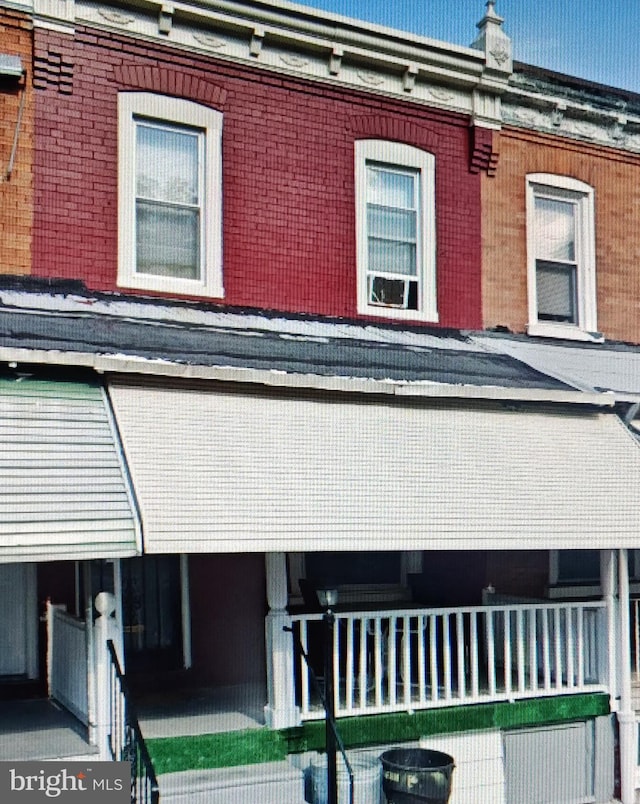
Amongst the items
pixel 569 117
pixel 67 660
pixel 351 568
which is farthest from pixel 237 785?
pixel 569 117

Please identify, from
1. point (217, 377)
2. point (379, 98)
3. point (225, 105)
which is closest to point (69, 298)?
point (217, 377)

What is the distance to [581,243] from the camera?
1235 cm

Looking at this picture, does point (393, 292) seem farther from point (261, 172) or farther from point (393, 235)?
point (261, 172)

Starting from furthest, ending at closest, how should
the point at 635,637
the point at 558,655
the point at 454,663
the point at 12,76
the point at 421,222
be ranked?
the point at 421,222 → the point at 635,637 → the point at 454,663 → the point at 12,76 → the point at 558,655

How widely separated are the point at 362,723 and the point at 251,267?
15.8ft

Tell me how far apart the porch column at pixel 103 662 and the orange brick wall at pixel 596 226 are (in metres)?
6.36

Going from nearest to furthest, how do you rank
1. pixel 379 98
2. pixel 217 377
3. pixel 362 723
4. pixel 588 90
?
pixel 217 377
pixel 362 723
pixel 379 98
pixel 588 90

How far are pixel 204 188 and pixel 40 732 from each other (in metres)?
5.61

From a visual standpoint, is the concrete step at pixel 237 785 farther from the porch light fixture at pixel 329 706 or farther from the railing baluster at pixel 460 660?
the railing baluster at pixel 460 660

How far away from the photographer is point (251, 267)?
1027cm

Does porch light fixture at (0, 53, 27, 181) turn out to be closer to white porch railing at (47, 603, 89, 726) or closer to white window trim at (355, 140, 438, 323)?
white window trim at (355, 140, 438, 323)

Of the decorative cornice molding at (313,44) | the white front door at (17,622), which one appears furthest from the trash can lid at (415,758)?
the decorative cornice molding at (313,44)

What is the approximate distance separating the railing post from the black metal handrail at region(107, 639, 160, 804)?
32mm

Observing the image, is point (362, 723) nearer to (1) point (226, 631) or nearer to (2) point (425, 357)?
(1) point (226, 631)
